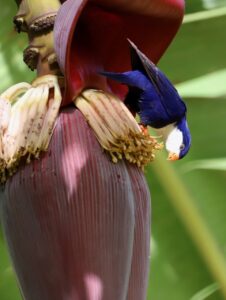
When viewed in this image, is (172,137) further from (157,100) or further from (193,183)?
(193,183)

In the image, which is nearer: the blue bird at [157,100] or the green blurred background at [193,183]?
the blue bird at [157,100]

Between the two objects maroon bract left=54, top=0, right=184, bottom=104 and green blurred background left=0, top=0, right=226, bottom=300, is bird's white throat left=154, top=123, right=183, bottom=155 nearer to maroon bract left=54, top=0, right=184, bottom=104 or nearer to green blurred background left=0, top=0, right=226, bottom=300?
maroon bract left=54, top=0, right=184, bottom=104

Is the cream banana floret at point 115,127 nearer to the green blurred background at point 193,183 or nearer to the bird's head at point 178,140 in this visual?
the bird's head at point 178,140

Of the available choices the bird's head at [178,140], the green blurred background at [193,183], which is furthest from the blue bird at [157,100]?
the green blurred background at [193,183]


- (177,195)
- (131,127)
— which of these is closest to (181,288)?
(177,195)

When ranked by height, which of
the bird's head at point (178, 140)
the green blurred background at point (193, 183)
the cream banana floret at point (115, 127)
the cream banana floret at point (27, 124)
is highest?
the cream banana floret at point (27, 124)

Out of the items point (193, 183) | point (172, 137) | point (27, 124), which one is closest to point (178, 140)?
point (172, 137)

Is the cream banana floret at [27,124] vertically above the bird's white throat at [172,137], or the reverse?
the cream banana floret at [27,124]
